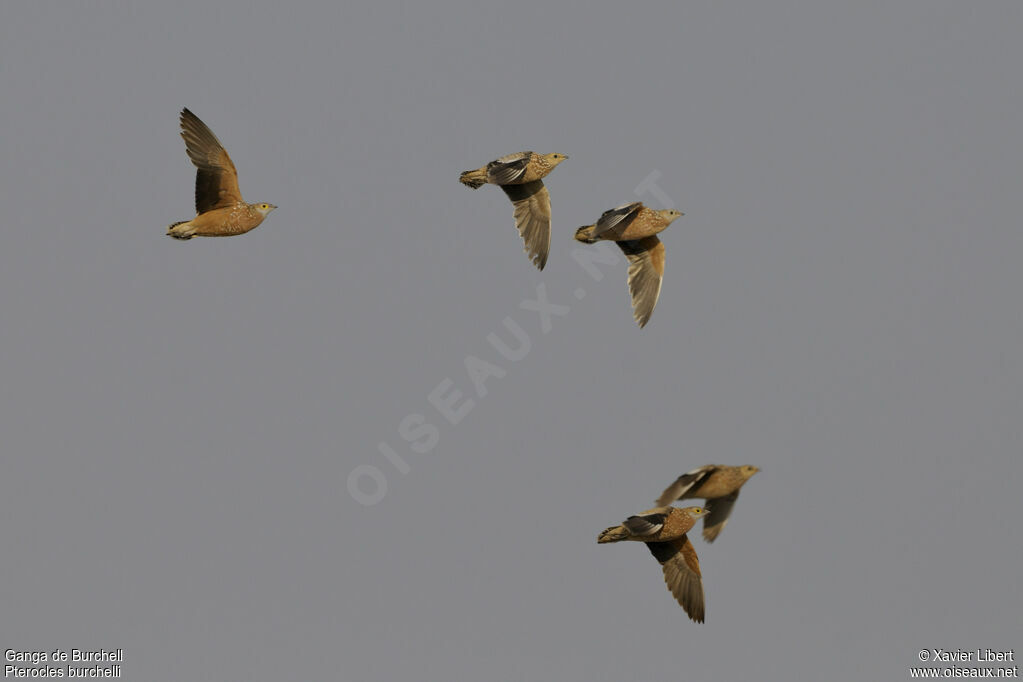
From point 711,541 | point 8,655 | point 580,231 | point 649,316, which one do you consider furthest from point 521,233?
point 8,655

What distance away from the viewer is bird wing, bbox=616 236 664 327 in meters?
35.8

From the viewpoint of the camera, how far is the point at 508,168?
34094 mm

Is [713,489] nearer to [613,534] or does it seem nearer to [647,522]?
[647,522]

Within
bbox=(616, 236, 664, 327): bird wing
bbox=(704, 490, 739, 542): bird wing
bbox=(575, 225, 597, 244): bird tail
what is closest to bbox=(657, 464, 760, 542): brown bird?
bbox=(704, 490, 739, 542): bird wing

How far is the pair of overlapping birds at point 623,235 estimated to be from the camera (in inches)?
1217

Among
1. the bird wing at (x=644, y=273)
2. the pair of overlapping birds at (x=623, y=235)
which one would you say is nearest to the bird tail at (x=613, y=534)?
the pair of overlapping birds at (x=623, y=235)

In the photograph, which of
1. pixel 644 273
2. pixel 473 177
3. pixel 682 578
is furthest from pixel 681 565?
pixel 473 177

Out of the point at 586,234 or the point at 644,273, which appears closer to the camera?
the point at 586,234

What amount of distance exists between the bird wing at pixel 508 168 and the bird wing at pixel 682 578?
8.36 metres

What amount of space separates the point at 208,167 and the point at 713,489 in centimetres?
1193

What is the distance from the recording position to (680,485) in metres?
30.0

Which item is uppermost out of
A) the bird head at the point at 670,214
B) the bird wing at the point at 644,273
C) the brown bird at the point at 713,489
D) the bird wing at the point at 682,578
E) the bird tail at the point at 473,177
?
the bird tail at the point at 473,177

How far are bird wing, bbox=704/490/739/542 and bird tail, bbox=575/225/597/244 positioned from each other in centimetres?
672

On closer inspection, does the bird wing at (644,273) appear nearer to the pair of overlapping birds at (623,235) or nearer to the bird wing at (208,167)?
the pair of overlapping birds at (623,235)
